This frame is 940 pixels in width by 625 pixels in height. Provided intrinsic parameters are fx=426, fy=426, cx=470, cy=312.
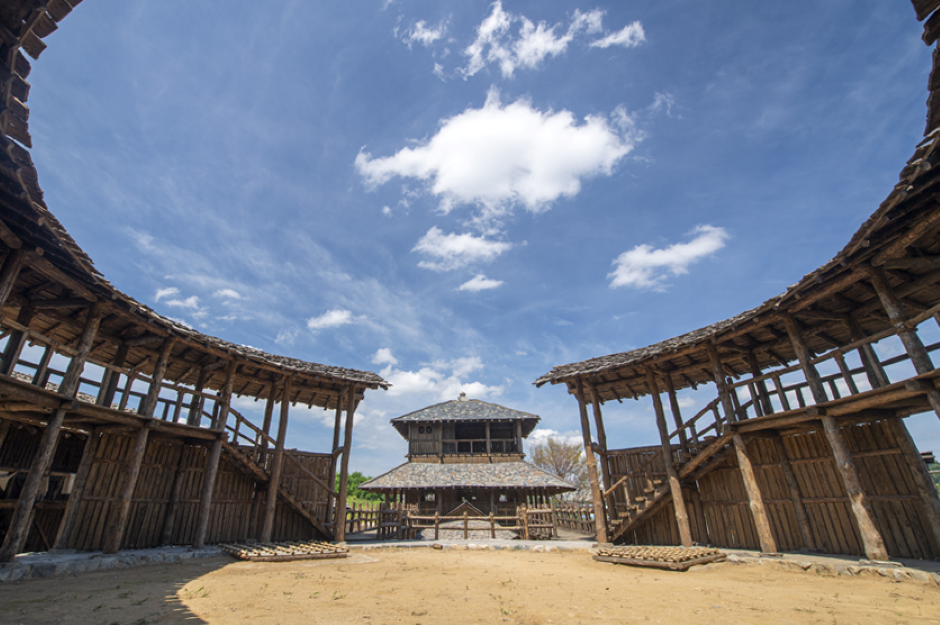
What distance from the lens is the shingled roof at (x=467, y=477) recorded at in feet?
73.9

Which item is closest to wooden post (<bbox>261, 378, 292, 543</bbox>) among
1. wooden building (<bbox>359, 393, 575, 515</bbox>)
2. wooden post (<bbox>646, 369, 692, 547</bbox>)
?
wooden building (<bbox>359, 393, 575, 515</bbox>)

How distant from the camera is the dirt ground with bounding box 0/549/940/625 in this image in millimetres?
5543

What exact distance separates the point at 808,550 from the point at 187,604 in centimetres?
1393

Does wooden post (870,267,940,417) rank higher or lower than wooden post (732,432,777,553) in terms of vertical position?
higher

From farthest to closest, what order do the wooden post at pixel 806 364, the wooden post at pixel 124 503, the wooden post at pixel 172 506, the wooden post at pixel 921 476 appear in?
1. the wooden post at pixel 172 506
2. the wooden post at pixel 124 503
3. the wooden post at pixel 806 364
4. the wooden post at pixel 921 476

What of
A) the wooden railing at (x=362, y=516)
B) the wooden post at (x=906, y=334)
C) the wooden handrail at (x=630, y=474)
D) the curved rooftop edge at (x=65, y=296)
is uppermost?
the curved rooftop edge at (x=65, y=296)

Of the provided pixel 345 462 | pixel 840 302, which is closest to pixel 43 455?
pixel 345 462

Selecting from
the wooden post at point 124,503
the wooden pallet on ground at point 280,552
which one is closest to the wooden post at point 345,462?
the wooden pallet on ground at point 280,552

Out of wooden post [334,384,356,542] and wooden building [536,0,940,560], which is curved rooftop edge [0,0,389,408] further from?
wooden building [536,0,940,560]

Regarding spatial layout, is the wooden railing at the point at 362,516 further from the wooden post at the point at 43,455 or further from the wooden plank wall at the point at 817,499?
the wooden plank wall at the point at 817,499

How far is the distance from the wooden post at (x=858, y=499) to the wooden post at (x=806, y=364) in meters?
0.55

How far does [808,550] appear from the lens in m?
11.1

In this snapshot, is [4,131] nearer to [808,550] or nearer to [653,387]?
[653,387]

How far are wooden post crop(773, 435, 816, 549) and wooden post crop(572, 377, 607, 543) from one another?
5373 millimetres
